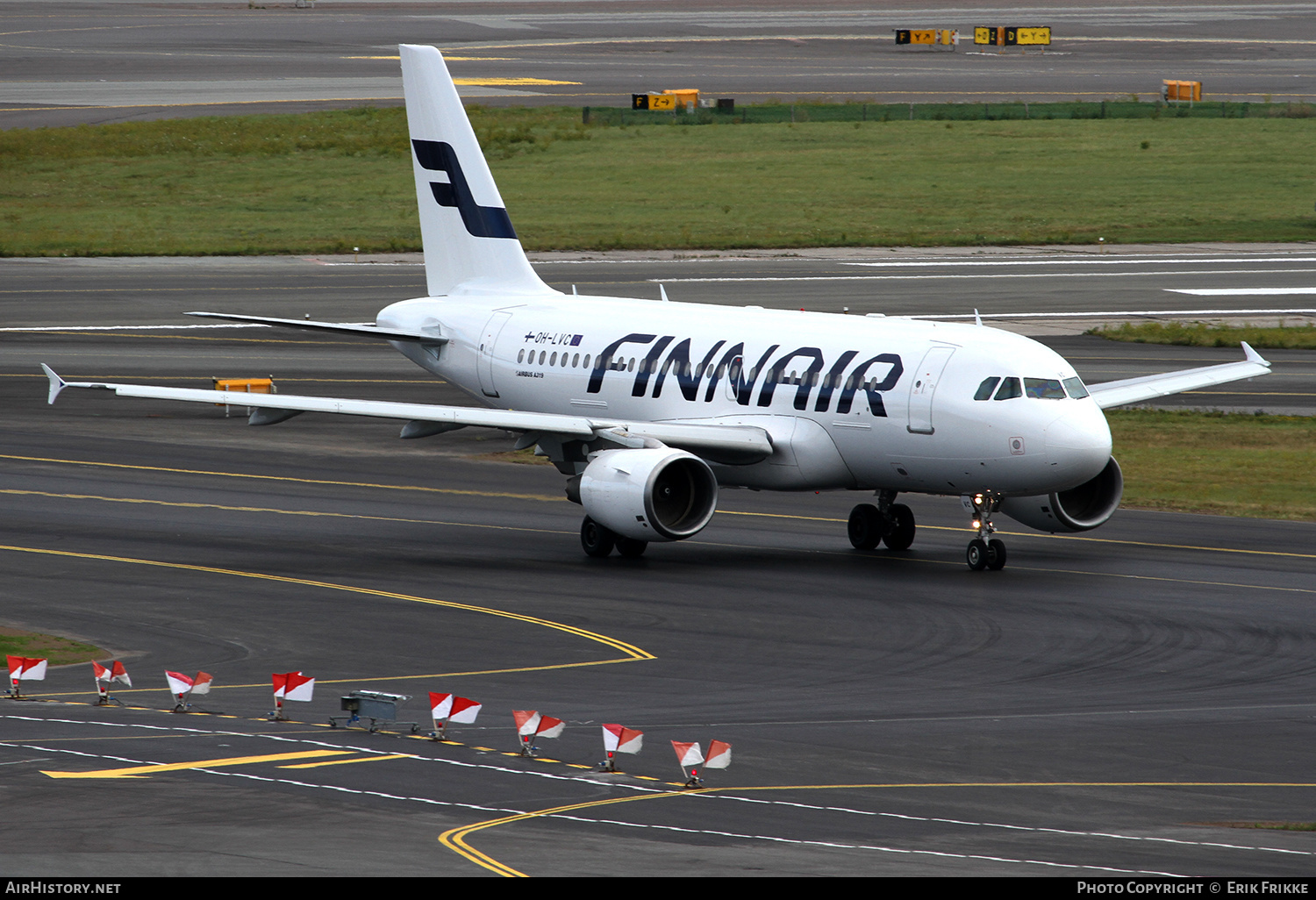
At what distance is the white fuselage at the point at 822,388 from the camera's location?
36562 millimetres

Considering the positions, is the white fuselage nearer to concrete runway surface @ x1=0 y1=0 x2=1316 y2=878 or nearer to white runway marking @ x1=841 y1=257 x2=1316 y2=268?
concrete runway surface @ x1=0 y1=0 x2=1316 y2=878

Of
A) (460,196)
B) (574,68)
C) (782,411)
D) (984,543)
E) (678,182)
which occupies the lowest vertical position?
Answer: (984,543)

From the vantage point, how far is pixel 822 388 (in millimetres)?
38812

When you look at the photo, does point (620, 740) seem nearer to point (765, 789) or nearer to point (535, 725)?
point (535, 725)

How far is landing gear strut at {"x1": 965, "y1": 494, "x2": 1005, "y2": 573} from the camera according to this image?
37.8 meters

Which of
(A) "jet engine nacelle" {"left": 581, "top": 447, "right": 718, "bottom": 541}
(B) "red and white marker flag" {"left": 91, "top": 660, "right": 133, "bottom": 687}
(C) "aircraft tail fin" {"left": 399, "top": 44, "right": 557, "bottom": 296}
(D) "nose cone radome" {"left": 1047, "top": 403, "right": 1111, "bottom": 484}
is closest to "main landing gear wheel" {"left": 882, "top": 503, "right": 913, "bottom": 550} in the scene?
(A) "jet engine nacelle" {"left": 581, "top": 447, "right": 718, "bottom": 541}

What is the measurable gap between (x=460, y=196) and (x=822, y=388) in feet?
45.1

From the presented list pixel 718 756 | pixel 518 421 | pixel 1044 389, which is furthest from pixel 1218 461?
pixel 718 756

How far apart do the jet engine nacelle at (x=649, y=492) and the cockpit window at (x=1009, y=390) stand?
227 inches

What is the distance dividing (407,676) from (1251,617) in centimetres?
1467

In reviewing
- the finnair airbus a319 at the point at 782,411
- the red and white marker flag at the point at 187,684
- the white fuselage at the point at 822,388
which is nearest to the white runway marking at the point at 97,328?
the finnair airbus a319 at the point at 782,411

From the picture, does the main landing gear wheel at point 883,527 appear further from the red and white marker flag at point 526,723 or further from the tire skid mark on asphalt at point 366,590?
the red and white marker flag at point 526,723

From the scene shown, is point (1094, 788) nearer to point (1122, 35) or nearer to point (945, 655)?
point (945, 655)

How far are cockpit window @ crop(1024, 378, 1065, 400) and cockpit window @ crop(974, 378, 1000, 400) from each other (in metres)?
0.58
